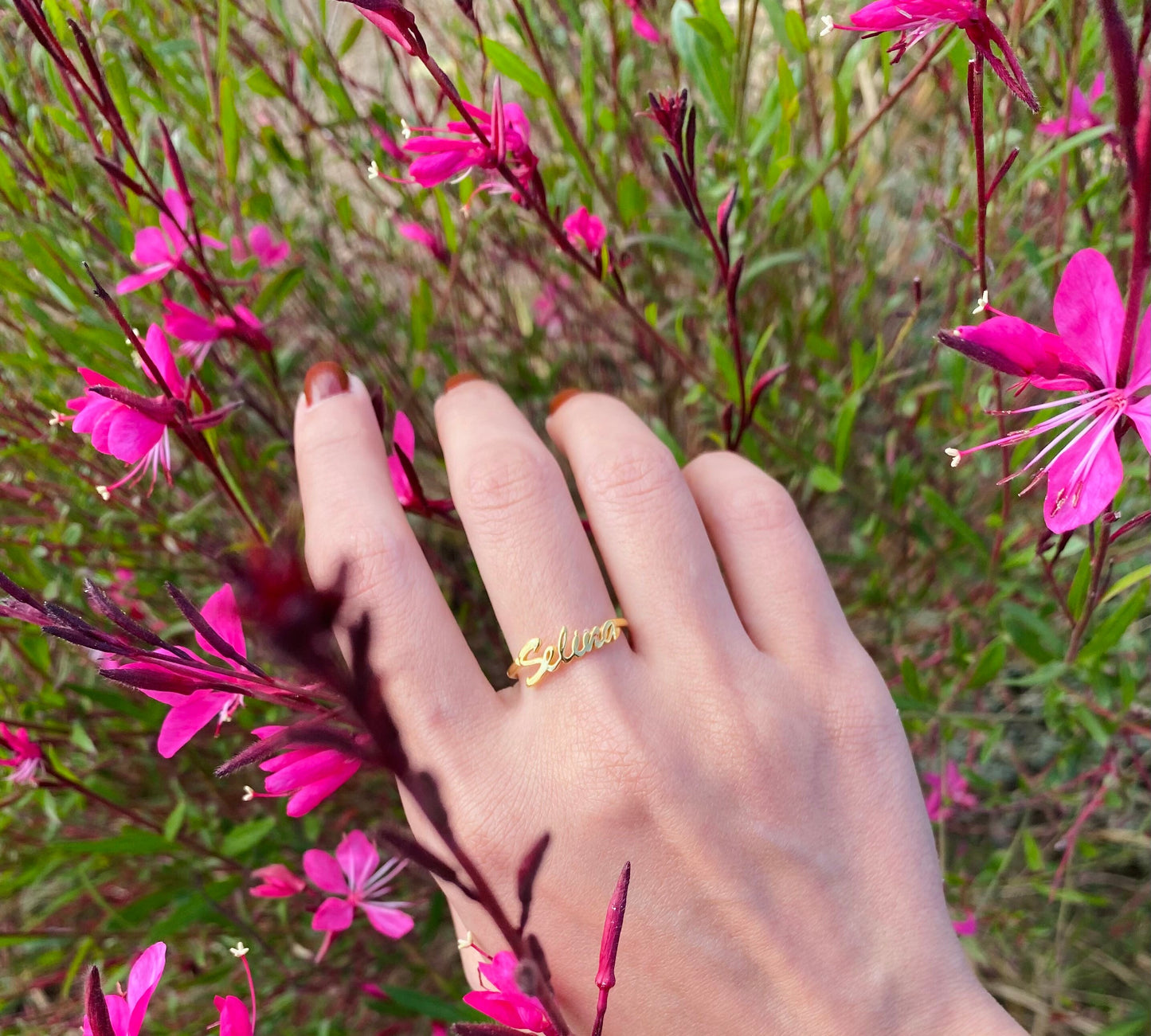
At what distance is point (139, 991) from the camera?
0.56m

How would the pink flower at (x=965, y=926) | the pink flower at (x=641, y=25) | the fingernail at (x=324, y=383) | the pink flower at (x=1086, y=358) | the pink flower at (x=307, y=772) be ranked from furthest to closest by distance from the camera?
the pink flower at (x=965, y=926) < the pink flower at (x=641, y=25) < the fingernail at (x=324, y=383) < the pink flower at (x=307, y=772) < the pink flower at (x=1086, y=358)

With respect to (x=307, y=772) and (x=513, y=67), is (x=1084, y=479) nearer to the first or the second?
(x=307, y=772)

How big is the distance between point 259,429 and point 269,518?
0.96 ft

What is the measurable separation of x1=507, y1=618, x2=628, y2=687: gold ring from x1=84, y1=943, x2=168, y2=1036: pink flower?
35 cm

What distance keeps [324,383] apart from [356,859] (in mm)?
547

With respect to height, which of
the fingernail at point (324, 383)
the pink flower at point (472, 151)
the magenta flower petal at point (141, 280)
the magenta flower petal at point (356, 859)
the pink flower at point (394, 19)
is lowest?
the magenta flower petal at point (356, 859)

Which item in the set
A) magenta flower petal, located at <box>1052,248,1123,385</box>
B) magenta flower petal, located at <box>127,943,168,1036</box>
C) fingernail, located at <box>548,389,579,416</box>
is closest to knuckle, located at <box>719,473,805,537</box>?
fingernail, located at <box>548,389,579,416</box>

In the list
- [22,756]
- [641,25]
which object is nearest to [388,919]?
[22,756]

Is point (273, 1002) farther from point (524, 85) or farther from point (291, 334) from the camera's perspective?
point (524, 85)

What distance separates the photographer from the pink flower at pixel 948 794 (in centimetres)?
126

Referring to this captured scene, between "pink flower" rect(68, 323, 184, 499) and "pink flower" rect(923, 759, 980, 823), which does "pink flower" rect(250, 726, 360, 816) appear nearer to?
"pink flower" rect(68, 323, 184, 499)

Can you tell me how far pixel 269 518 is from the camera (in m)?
1.29

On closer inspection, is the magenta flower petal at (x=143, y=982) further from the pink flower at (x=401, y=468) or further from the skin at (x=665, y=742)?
the pink flower at (x=401, y=468)

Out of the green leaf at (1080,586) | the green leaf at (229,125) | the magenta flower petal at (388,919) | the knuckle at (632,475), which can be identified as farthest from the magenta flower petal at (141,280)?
the green leaf at (1080,586)
